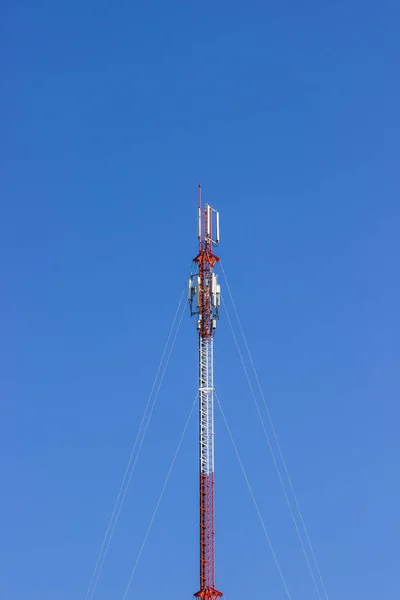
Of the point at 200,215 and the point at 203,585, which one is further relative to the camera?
the point at 200,215

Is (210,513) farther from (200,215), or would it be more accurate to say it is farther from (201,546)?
(200,215)

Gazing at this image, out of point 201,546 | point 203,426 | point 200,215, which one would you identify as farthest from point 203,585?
point 200,215

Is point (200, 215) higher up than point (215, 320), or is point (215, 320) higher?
point (200, 215)

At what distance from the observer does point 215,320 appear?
145m

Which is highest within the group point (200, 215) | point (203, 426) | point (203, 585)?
point (200, 215)

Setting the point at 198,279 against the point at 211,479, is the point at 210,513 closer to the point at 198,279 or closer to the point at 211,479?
the point at 211,479

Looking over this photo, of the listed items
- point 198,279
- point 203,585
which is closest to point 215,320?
point 198,279

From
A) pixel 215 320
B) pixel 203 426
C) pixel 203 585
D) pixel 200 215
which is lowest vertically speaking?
pixel 203 585

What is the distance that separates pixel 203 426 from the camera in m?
142

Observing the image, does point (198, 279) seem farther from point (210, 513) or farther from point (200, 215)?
point (210, 513)

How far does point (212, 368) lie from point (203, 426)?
18.4 ft

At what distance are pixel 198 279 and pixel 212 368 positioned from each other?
27.9ft

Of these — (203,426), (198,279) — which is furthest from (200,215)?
(203,426)

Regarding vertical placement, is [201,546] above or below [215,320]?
below
